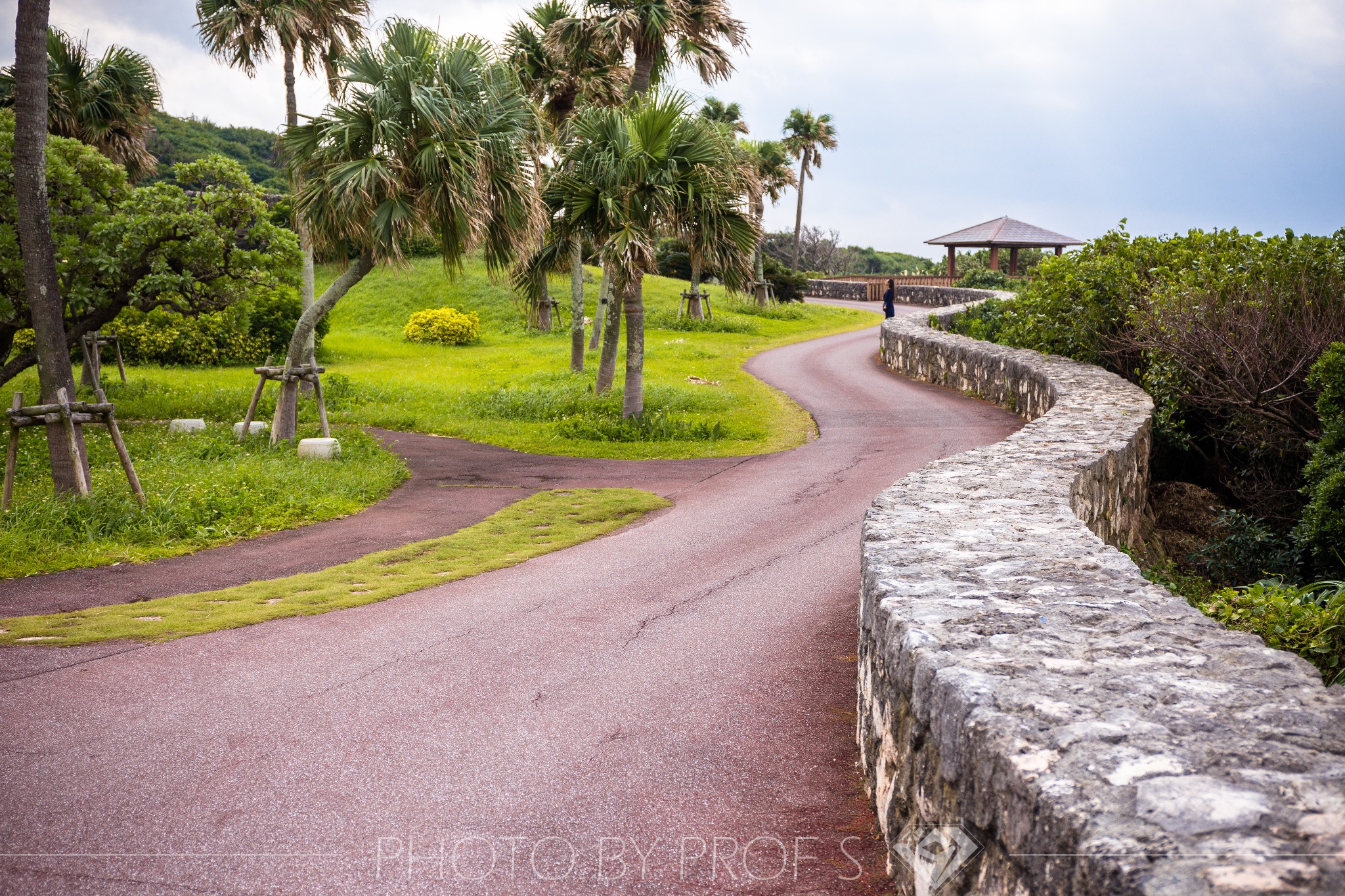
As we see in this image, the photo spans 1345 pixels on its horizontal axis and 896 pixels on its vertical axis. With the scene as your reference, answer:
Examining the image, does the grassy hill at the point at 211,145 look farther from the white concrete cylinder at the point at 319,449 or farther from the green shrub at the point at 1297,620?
the green shrub at the point at 1297,620

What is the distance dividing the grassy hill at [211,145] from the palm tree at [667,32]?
3693cm

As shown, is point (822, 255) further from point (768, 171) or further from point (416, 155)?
point (416, 155)

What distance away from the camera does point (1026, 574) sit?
4578 millimetres

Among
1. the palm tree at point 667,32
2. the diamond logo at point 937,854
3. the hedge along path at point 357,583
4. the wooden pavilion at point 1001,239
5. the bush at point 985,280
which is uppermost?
the palm tree at point 667,32

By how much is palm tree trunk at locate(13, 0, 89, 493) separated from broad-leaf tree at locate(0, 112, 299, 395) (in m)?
3.80

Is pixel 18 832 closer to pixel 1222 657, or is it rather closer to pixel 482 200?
pixel 1222 657

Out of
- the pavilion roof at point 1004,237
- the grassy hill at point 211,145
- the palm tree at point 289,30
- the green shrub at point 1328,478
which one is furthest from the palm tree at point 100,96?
the pavilion roof at point 1004,237

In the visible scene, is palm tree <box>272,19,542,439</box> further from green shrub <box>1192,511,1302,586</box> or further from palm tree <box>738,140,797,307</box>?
palm tree <box>738,140,797,307</box>

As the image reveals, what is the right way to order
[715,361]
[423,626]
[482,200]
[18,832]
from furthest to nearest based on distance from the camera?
[715,361]
[482,200]
[423,626]
[18,832]

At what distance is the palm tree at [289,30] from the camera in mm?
20141

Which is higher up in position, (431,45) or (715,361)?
(431,45)

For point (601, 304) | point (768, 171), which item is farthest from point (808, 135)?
point (601, 304)

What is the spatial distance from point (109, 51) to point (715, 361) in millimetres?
17009

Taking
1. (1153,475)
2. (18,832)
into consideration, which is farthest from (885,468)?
(18,832)
